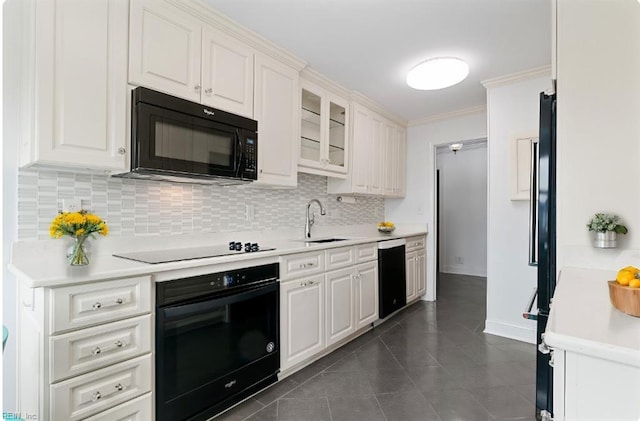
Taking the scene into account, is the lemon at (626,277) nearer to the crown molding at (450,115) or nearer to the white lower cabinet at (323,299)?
the white lower cabinet at (323,299)

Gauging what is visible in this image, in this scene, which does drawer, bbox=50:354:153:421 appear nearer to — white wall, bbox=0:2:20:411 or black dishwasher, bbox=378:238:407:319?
white wall, bbox=0:2:20:411

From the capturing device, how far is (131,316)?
1399 millimetres

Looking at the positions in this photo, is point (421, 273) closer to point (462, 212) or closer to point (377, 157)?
point (377, 157)

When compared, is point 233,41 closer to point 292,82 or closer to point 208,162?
point 292,82

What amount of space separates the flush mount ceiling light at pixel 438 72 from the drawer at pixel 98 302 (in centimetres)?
255

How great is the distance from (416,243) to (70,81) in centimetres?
366

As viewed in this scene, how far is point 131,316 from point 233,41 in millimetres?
1817

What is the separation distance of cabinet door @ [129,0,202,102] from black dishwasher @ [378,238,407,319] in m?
2.29

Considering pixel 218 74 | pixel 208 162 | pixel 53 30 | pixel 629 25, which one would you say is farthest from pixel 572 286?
pixel 53 30

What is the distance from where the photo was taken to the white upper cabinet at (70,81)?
138 cm

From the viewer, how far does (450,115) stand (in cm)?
400

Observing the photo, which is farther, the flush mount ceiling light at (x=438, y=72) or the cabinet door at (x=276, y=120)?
the flush mount ceiling light at (x=438, y=72)

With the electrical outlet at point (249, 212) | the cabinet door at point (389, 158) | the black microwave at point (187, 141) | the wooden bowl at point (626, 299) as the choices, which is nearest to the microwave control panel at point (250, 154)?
the black microwave at point (187, 141)

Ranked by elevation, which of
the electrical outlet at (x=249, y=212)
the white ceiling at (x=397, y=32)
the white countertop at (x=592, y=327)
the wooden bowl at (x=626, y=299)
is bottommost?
the white countertop at (x=592, y=327)
